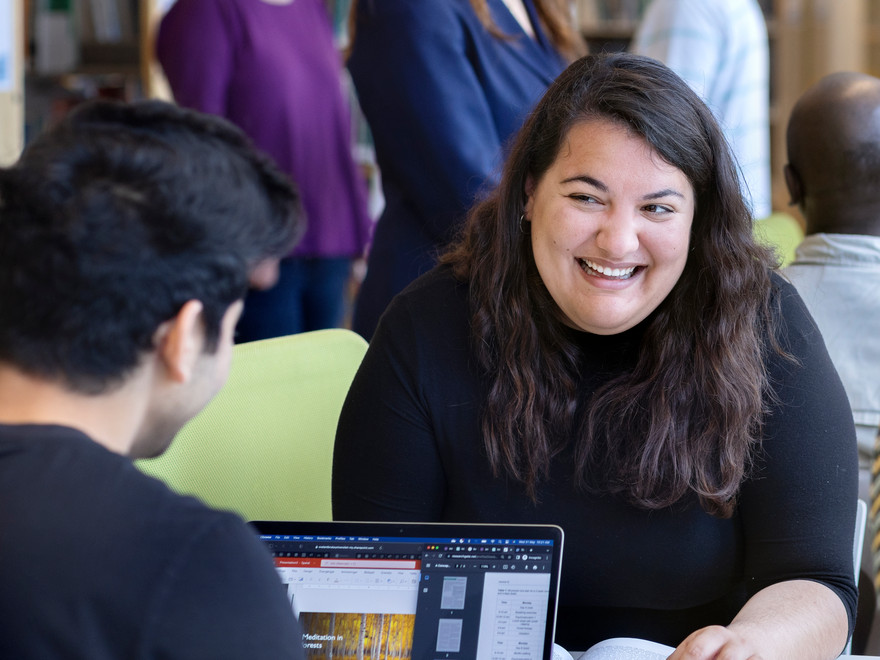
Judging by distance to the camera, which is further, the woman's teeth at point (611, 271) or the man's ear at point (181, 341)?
the woman's teeth at point (611, 271)

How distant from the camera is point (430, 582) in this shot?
0.93 meters


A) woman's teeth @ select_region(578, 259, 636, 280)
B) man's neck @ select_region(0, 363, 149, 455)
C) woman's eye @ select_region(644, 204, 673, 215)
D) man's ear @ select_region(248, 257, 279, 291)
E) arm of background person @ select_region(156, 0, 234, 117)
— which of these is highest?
arm of background person @ select_region(156, 0, 234, 117)

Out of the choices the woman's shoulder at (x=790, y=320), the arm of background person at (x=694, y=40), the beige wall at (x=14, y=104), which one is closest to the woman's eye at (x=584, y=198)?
the woman's shoulder at (x=790, y=320)

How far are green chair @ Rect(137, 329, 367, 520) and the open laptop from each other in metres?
0.43

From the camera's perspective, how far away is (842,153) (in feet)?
5.84

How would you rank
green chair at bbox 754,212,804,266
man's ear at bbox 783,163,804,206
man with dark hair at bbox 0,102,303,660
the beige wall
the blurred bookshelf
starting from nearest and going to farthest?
man with dark hair at bbox 0,102,303,660 < man's ear at bbox 783,163,804,206 < green chair at bbox 754,212,804,266 < the beige wall < the blurred bookshelf

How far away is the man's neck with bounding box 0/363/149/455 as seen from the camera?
2.13ft

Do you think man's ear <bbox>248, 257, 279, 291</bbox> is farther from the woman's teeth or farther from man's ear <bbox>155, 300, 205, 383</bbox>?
the woman's teeth

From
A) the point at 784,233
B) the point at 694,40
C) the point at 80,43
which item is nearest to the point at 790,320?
the point at 694,40

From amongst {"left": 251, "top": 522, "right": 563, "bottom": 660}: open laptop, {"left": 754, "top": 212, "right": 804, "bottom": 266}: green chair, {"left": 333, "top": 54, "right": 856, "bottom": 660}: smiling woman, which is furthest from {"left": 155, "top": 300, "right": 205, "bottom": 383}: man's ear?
{"left": 754, "top": 212, "right": 804, "bottom": 266}: green chair

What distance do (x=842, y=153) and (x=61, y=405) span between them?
1.49m

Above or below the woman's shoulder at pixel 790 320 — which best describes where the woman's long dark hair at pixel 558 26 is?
above

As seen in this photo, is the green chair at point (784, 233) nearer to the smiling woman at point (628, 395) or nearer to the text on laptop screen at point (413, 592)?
the smiling woman at point (628, 395)

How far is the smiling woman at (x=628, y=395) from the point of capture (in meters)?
1.19
